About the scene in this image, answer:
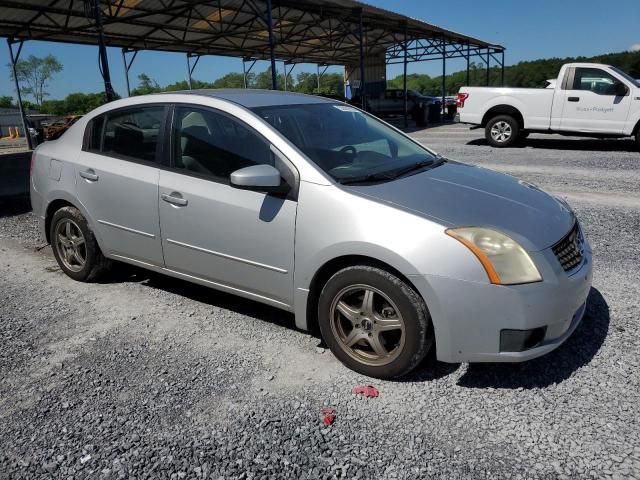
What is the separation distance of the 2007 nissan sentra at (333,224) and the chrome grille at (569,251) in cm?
1

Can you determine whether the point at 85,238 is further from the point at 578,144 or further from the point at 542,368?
the point at 578,144

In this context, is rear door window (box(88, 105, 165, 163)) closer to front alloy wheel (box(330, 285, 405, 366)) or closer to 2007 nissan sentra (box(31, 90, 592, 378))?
2007 nissan sentra (box(31, 90, 592, 378))

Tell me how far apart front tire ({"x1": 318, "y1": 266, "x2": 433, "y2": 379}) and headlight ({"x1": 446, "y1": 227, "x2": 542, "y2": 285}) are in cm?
37

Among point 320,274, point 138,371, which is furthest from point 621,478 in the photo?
point 138,371

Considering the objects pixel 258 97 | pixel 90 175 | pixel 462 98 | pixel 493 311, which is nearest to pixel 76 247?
pixel 90 175

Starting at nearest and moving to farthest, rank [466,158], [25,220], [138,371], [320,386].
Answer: [320,386], [138,371], [25,220], [466,158]

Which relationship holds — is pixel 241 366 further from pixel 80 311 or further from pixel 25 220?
pixel 25 220

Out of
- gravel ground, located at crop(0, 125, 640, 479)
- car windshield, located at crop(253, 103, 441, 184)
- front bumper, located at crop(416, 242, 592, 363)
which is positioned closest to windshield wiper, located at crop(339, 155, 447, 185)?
car windshield, located at crop(253, 103, 441, 184)

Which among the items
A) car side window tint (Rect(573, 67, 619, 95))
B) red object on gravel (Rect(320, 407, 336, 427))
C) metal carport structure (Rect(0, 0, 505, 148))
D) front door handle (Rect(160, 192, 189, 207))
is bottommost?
red object on gravel (Rect(320, 407, 336, 427))

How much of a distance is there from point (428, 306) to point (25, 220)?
6.40 meters

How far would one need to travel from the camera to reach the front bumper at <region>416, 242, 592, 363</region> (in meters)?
2.45

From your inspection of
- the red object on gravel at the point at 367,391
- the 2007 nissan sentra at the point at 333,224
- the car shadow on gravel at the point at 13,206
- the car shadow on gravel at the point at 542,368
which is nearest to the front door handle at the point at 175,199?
the 2007 nissan sentra at the point at 333,224

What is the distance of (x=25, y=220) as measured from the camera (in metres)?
6.96

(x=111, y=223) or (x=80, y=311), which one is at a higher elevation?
(x=111, y=223)
